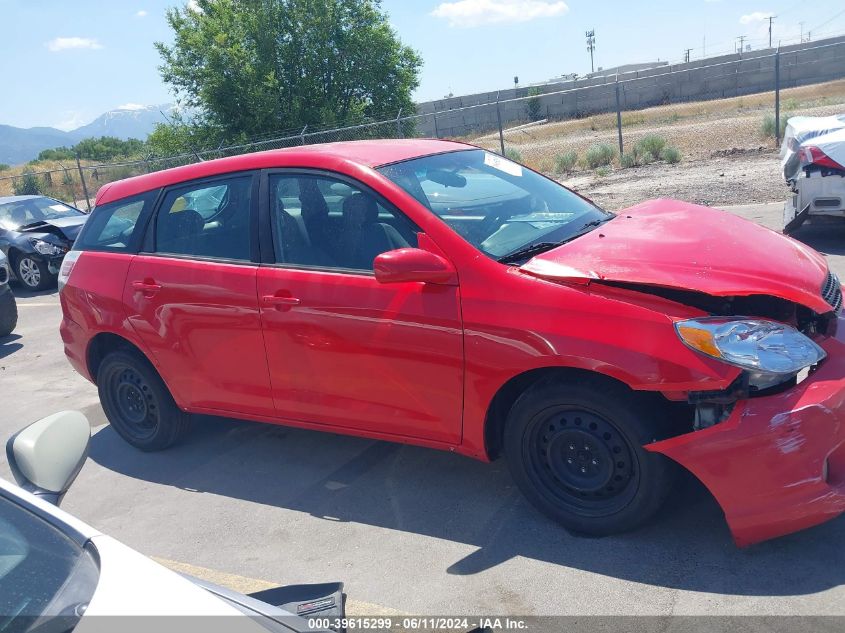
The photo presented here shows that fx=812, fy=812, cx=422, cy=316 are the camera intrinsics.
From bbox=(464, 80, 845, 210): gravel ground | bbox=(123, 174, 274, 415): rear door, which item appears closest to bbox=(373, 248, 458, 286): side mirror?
bbox=(123, 174, 274, 415): rear door

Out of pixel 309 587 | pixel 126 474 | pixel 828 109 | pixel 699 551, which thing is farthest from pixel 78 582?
pixel 828 109

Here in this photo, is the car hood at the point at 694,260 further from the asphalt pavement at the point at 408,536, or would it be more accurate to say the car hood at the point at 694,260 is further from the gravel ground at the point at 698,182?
the gravel ground at the point at 698,182

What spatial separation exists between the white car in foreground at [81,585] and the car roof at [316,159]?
7.96 feet

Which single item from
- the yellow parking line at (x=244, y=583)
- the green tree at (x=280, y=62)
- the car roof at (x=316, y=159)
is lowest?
the yellow parking line at (x=244, y=583)

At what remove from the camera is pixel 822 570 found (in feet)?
10.7

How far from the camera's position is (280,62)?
1020 inches


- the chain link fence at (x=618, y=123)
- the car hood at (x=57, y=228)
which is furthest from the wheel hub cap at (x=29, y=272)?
the chain link fence at (x=618, y=123)

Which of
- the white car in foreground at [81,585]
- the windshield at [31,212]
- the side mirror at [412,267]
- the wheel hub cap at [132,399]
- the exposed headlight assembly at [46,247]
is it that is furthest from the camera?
the windshield at [31,212]

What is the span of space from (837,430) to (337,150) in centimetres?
285

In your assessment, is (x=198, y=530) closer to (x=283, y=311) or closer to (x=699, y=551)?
(x=283, y=311)

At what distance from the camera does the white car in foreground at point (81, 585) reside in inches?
67.4

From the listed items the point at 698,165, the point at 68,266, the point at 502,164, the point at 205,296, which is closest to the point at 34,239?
the point at 68,266

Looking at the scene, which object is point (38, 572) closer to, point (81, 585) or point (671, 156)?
point (81, 585)

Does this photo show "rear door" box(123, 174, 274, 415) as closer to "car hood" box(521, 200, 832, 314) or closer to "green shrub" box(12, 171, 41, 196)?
"car hood" box(521, 200, 832, 314)
